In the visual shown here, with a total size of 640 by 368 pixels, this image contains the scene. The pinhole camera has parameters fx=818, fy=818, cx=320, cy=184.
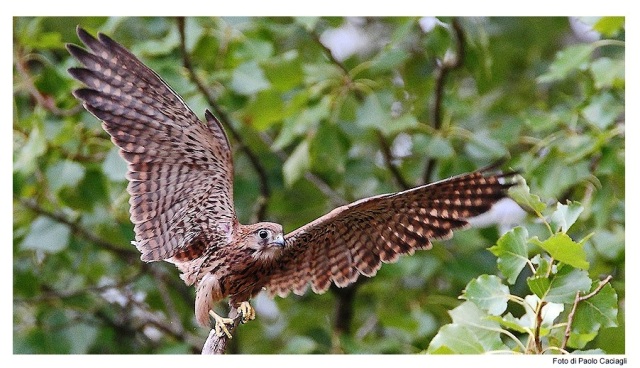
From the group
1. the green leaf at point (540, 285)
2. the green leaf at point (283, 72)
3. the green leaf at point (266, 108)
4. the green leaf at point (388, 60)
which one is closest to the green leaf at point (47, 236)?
the green leaf at point (266, 108)

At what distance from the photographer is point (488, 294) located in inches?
64.7

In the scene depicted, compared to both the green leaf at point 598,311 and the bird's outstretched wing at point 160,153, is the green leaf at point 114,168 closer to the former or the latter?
the bird's outstretched wing at point 160,153

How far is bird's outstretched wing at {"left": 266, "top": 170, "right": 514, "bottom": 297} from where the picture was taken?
1422 mm

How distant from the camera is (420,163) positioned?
3.33 metres

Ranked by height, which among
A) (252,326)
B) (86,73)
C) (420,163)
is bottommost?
(252,326)

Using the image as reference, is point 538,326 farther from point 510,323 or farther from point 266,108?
point 266,108

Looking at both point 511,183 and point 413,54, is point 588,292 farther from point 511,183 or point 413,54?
point 413,54

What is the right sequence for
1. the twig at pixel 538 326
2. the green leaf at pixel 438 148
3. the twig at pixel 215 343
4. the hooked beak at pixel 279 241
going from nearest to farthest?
the twig at pixel 215 343, the hooked beak at pixel 279 241, the twig at pixel 538 326, the green leaf at pixel 438 148

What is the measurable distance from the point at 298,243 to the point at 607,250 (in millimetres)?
1692

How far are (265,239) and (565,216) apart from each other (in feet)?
1.91

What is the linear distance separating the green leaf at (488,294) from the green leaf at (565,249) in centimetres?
16

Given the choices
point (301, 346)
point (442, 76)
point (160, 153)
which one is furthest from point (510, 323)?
point (442, 76)

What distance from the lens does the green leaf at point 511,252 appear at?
5.14 feet
